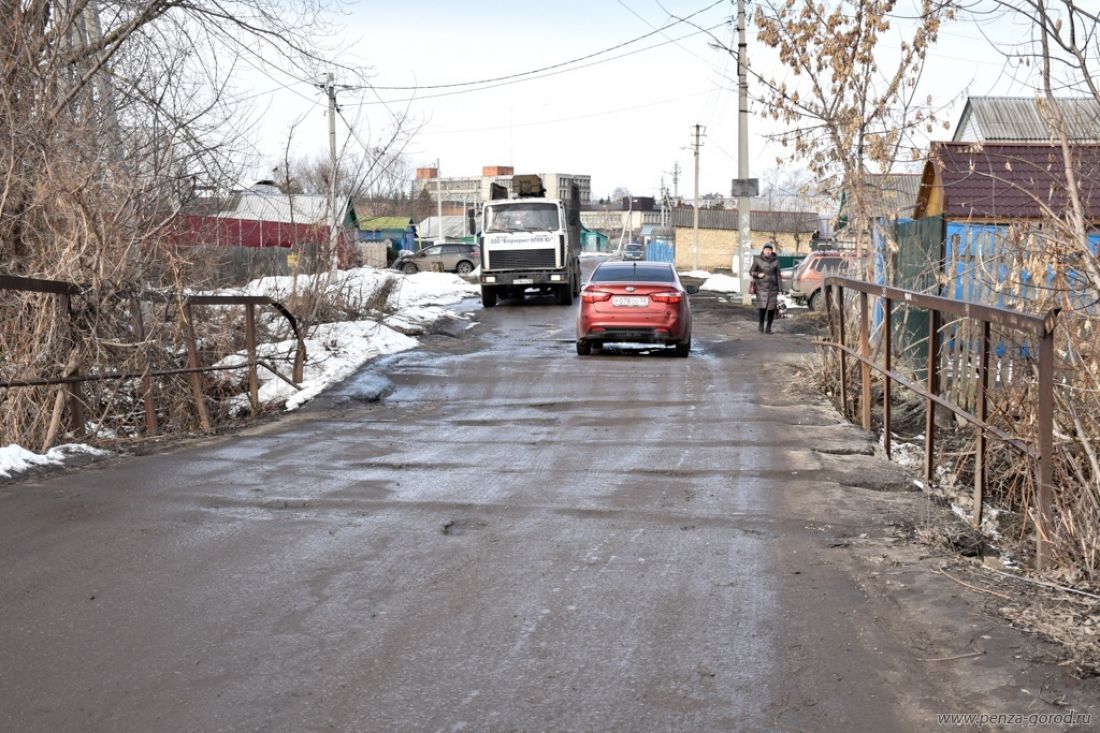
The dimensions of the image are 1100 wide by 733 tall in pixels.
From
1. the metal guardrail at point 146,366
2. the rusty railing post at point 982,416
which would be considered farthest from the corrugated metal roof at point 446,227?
the rusty railing post at point 982,416

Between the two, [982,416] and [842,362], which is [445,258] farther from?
[982,416]

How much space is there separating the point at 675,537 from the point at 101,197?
704cm

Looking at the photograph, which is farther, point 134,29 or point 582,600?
point 134,29

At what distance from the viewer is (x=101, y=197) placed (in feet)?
34.3

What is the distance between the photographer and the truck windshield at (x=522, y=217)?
97.4 feet

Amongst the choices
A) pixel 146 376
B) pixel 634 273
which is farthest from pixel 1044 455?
pixel 634 273

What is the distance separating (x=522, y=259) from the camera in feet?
97.7

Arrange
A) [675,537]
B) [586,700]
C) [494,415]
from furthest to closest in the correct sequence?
→ 1. [494,415]
2. [675,537]
3. [586,700]

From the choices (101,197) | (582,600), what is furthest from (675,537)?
(101,197)

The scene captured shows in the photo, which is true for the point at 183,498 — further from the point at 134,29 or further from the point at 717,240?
the point at 717,240

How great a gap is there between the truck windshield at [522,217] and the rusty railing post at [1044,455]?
81.4 feet

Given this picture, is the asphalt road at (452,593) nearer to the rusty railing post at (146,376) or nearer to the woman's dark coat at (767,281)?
the rusty railing post at (146,376)

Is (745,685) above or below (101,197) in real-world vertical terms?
Answer: below

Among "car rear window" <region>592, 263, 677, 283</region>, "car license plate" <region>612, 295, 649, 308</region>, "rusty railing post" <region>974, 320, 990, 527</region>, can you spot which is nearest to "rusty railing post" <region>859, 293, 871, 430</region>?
"rusty railing post" <region>974, 320, 990, 527</region>
